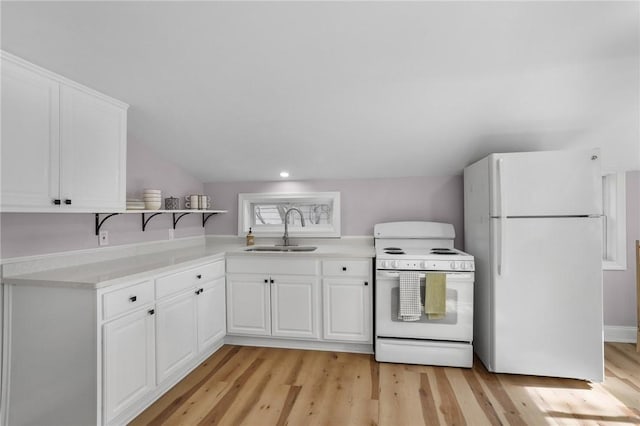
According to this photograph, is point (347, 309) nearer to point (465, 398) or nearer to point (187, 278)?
point (465, 398)

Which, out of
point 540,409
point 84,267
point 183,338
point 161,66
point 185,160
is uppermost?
point 161,66

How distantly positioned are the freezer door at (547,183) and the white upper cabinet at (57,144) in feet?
8.88

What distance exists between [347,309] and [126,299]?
1.70 m

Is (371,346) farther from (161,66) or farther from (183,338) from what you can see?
(161,66)

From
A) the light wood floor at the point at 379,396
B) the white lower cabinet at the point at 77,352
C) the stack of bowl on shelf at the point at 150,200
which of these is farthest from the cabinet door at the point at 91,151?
the light wood floor at the point at 379,396

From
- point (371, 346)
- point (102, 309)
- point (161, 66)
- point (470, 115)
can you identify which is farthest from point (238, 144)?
point (371, 346)

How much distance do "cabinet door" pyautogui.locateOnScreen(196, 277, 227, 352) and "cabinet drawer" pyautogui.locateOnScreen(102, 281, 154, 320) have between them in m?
0.59

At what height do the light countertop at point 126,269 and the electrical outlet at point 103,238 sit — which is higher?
the electrical outlet at point 103,238

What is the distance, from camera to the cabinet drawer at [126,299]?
176 cm

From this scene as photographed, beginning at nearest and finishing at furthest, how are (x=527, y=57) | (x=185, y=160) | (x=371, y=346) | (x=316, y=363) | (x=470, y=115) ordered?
(x=527, y=57) < (x=470, y=115) < (x=316, y=363) < (x=371, y=346) < (x=185, y=160)

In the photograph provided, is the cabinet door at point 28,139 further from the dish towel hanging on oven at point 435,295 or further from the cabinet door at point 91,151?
the dish towel hanging on oven at point 435,295

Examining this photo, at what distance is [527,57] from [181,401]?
301cm

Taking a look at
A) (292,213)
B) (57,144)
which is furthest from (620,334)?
(57,144)

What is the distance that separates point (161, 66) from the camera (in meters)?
2.02
